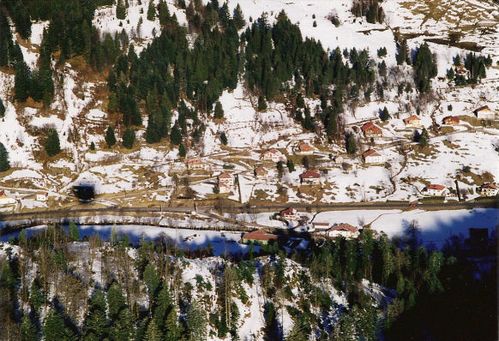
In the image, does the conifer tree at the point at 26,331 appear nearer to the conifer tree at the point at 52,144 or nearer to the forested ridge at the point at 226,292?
the forested ridge at the point at 226,292

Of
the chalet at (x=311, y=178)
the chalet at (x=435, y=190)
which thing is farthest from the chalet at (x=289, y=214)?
the chalet at (x=435, y=190)

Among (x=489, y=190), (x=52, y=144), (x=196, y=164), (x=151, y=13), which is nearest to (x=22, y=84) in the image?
(x=52, y=144)

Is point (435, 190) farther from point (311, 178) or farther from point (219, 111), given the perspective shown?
point (219, 111)

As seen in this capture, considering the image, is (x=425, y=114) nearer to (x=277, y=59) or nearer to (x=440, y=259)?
(x=277, y=59)

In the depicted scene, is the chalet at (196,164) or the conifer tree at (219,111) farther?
the conifer tree at (219,111)

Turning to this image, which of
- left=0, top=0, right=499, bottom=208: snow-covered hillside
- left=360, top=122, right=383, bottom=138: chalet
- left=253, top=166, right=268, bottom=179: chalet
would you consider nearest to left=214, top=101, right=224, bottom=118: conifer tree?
left=0, top=0, right=499, bottom=208: snow-covered hillside

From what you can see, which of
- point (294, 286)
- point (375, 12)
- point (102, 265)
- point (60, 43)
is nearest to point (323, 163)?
point (294, 286)
